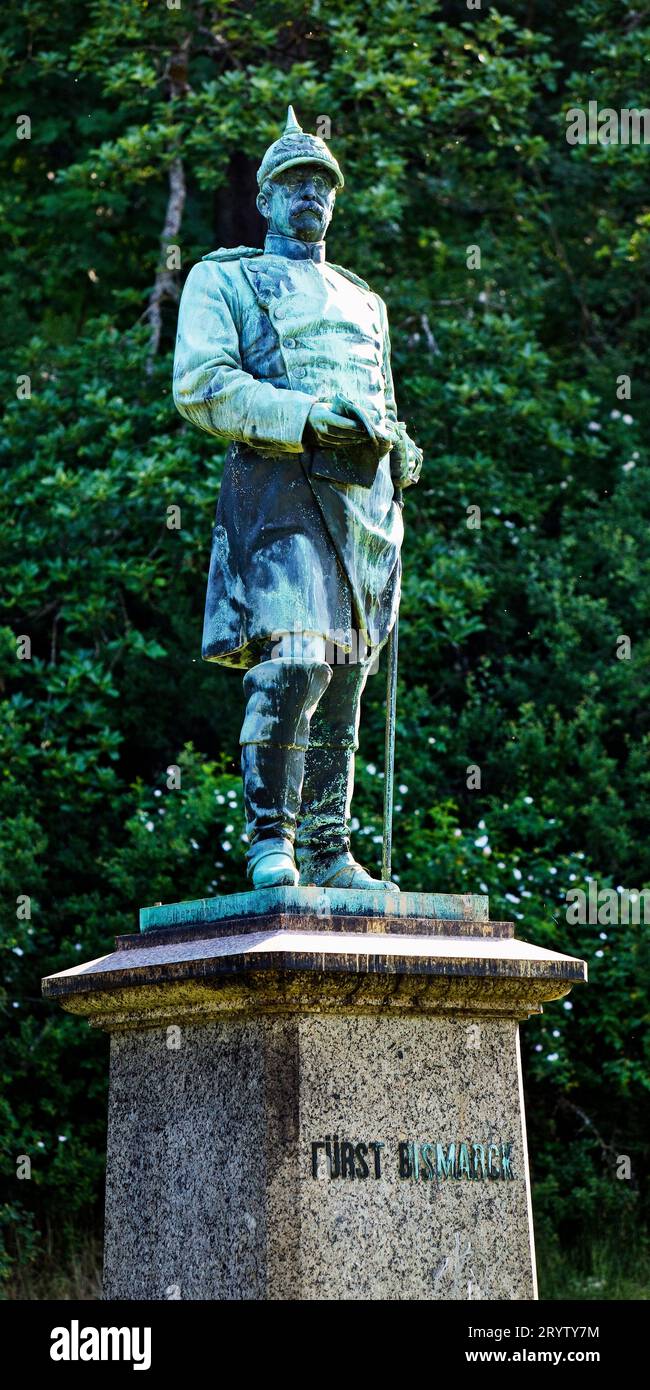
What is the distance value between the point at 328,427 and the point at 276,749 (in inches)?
33.0

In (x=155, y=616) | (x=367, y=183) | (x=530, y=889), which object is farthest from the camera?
(x=367, y=183)

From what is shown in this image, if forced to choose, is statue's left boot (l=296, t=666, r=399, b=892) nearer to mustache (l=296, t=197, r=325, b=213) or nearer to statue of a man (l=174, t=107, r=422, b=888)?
statue of a man (l=174, t=107, r=422, b=888)

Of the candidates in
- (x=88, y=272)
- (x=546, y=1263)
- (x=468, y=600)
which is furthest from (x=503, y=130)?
(x=546, y=1263)

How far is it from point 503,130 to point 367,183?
4.07ft

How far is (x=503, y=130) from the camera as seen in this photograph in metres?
13.0

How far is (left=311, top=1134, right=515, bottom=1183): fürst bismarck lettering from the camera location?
199 inches

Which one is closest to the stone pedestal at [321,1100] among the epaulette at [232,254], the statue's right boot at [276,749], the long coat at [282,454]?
the statue's right boot at [276,749]

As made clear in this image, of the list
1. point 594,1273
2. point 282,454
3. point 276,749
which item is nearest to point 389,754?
point 276,749

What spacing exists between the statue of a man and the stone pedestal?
33cm

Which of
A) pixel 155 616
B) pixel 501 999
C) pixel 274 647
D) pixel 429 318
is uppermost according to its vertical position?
pixel 429 318

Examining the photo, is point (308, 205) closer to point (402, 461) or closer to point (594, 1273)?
point (402, 461)

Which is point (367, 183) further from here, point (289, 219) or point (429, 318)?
point (289, 219)

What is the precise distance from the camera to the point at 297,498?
18.1 feet

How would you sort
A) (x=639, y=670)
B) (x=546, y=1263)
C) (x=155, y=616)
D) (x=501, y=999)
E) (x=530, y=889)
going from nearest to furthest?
(x=501, y=999), (x=546, y=1263), (x=530, y=889), (x=639, y=670), (x=155, y=616)
